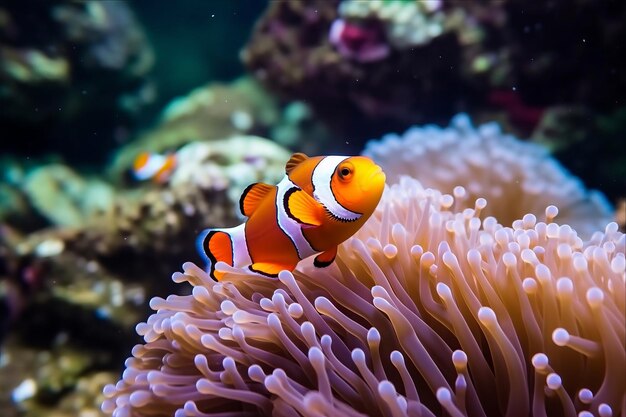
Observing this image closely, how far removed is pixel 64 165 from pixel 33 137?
0.39 m

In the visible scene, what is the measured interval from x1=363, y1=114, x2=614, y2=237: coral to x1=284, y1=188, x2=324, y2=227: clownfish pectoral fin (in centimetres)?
155

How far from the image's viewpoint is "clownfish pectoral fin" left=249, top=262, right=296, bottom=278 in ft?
4.96

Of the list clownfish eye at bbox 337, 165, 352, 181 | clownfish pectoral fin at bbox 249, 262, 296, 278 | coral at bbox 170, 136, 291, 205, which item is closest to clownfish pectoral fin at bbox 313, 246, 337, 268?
clownfish pectoral fin at bbox 249, 262, 296, 278

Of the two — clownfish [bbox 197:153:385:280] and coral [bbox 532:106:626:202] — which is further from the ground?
coral [bbox 532:106:626:202]

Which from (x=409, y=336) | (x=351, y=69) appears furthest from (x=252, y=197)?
(x=351, y=69)

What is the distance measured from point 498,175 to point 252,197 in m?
1.78

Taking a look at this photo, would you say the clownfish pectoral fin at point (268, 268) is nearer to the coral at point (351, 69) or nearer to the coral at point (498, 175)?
the coral at point (498, 175)

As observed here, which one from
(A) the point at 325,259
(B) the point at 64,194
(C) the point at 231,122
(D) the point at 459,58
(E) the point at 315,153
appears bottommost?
(A) the point at 325,259

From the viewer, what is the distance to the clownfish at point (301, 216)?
1372 mm

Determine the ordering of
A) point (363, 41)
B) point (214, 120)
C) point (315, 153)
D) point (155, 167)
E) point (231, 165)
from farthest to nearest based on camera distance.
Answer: point (214, 120)
point (315, 153)
point (363, 41)
point (155, 167)
point (231, 165)

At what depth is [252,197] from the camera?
1.58m

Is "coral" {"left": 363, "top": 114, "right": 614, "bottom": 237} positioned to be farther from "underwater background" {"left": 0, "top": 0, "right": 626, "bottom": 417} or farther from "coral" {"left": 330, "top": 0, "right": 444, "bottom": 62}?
"coral" {"left": 330, "top": 0, "right": 444, "bottom": 62}

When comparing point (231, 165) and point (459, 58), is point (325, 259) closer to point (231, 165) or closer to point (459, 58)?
point (231, 165)

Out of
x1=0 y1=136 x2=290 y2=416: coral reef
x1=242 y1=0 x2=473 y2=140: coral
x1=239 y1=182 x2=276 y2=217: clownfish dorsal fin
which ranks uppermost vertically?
x1=242 y1=0 x2=473 y2=140: coral
